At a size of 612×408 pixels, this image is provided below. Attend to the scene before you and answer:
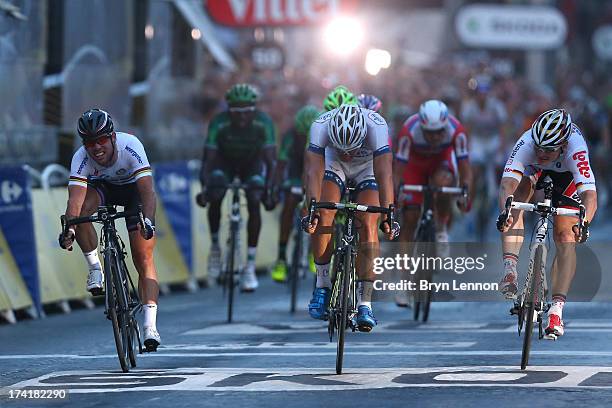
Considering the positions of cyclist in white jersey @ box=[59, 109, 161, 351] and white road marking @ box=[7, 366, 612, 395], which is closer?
white road marking @ box=[7, 366, 612, 395]

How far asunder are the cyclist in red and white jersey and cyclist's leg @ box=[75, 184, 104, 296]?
4134 mm

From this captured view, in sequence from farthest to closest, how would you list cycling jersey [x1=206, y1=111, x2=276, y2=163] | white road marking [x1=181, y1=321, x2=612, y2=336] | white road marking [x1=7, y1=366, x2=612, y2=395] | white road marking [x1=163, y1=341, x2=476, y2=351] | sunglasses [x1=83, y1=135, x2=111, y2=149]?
cycling jersey [x1=206, y1=111, x2=276, y2=163], white road marking [x1=181, y1=321, x2=612, y2=336], white road marking [x1=163, y1=341, x2=476, y2=351], sunglasses [x1=83, y1=135, x2=111, y2=149], white road marking [x1=7, y1=366, x2=612, y2=395]

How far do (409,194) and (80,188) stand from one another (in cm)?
484

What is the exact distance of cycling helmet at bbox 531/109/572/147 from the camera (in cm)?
1267

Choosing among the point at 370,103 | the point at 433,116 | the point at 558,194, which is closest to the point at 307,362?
the point at 558,194

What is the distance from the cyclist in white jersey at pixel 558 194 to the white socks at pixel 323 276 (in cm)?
127

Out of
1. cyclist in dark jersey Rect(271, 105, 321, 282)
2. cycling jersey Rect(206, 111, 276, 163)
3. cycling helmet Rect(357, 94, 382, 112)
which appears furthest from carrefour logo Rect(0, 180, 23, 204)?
cycling helmet Rect(357, 94, 382, 112)

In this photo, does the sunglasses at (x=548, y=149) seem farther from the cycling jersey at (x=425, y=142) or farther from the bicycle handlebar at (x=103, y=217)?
the cycling jersey at (x=425, y=142)

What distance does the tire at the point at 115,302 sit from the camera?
12.4 meters

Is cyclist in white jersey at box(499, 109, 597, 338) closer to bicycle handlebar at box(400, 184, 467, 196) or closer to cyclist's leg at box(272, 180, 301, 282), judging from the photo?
bicycle handlebar at box(400, 184, 467, 196)

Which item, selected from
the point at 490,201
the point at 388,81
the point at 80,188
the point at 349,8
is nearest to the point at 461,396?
the point at 80,188

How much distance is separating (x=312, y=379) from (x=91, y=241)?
1.89m

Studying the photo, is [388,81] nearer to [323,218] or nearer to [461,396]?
[323,218]

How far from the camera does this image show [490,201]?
25.6m
